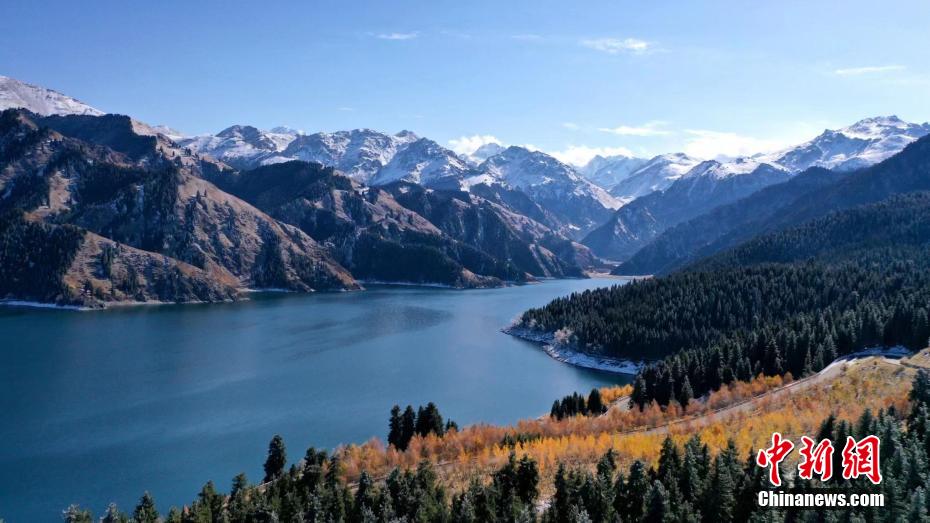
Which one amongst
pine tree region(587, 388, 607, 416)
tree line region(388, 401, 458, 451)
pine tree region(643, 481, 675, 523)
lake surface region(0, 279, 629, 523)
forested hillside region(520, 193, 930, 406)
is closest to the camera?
pine tree region(643, 481, 675, 523)

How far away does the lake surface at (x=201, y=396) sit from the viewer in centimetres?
8150

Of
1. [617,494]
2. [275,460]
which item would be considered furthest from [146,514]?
[617,494]

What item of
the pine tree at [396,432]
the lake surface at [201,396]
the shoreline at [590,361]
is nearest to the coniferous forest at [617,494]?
the lake surface at [201,396]

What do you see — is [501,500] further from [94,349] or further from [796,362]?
[94,349]

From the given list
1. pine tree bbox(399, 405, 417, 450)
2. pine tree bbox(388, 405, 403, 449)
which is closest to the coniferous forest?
pine tree bbox(399, 405, 417, 450)

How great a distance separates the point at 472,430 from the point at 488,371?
64.4m

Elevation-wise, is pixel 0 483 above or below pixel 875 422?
below

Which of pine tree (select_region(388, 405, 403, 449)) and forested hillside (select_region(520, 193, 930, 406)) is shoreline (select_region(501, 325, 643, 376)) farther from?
pine tree (select_region(388, 405, 403, 449))

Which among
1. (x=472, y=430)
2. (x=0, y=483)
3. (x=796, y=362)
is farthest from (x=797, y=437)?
(x=0, y=483)

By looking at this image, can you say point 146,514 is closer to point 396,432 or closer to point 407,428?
point 396,432

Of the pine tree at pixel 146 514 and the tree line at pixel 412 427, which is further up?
the tree line at pixel 412 427

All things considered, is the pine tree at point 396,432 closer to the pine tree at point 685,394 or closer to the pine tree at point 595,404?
the pine tree at point 595,404

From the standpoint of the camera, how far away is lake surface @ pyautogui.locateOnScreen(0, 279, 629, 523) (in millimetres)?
81500

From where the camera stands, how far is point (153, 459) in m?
86.7
